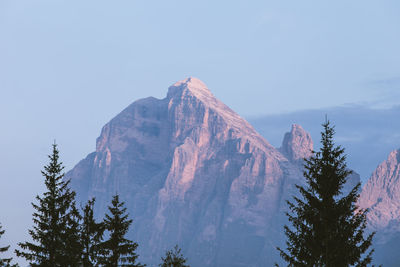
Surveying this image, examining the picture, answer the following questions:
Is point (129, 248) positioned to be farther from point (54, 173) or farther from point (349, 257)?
point (349, 257)

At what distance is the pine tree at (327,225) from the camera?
4031cm

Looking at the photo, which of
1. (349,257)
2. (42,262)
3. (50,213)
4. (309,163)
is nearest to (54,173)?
(50,213)

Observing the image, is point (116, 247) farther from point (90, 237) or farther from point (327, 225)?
point (327, 225)

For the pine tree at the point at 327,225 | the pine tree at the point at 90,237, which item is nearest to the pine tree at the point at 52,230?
→ the pine tree at the point at 90,237

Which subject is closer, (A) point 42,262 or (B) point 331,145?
(B) point 331,145

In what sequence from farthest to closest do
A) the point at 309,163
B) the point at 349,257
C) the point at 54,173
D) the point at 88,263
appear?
the point at 54,173 < the point at 88,263 < the point at 309,163 < the point at 349,257

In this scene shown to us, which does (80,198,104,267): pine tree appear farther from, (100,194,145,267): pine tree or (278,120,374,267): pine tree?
(278,120,374,267): pine tree

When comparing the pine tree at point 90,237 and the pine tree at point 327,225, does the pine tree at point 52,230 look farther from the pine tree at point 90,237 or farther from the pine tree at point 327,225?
the pine tree at point 327,225

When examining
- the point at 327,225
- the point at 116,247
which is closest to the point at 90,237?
the point at 116,247

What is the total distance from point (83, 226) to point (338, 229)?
17.5 meters

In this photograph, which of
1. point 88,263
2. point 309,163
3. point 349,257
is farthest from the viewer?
point 88,263

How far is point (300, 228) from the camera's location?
42.2 m

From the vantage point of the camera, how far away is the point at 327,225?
4109 cm

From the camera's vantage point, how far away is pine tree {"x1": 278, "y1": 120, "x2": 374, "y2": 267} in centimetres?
4031
